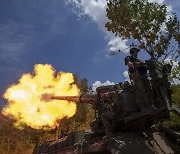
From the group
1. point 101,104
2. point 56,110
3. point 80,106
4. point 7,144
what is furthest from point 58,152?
point 80,106

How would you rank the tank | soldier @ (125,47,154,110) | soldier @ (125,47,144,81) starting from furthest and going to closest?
1. soldier @ (125,47,144,81)
2. soldier @ (125,47,154,110)
3. the tank

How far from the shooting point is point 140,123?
10961 millimetres

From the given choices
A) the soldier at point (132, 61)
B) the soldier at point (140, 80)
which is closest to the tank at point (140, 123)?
→ the soldier at point (140, 80)

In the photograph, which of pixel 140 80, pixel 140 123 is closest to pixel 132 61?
pixel 140 80

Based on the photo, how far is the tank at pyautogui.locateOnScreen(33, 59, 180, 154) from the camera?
9.86 m

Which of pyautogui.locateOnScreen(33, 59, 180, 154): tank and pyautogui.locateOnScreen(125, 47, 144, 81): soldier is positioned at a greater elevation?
pyautogui.locateOnScreen(125, 47, 144, 81): soldier

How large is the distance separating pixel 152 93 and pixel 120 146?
2.07 meters

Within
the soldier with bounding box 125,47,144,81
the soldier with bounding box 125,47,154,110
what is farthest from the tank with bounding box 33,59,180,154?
the soldier with bounding box 125,47,144,81

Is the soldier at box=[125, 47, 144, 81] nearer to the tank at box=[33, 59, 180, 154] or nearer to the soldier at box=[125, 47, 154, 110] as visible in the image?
the soldier at box=[125, 47, 154, 110]

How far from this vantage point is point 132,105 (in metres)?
10.7

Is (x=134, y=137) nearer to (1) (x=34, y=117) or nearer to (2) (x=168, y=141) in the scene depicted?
(2) (x=168, y=141)

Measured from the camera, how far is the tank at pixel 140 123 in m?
9.86

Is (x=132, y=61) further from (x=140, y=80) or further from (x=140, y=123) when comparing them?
(x=140, y=123)

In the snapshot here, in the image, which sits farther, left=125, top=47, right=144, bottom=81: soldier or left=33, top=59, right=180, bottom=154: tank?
left=125, top=47, right=144, bottom=81: soldier
